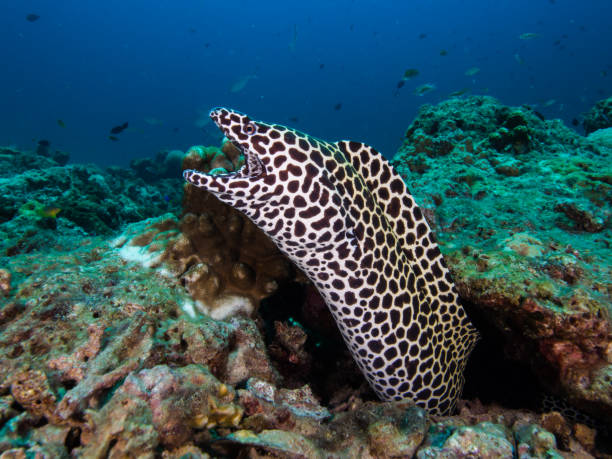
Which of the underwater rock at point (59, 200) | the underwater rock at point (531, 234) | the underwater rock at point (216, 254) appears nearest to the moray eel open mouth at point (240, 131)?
the underwater rock at point (216, 254)

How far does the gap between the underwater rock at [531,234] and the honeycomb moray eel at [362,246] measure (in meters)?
0.44

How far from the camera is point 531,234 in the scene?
11.6ft

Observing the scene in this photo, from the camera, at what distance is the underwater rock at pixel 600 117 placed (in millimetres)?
10555

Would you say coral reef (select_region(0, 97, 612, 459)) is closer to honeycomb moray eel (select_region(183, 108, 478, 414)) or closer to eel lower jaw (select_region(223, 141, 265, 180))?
honeycomb moray eel (select_region(183, 108, 478, 414))

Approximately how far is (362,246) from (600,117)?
1295 centimetres

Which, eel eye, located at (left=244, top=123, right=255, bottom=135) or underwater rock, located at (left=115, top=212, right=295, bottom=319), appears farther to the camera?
underwater rock, located at (left=115, top=212, right=295, bottom=319)

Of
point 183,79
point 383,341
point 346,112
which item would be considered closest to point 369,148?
point 383,341

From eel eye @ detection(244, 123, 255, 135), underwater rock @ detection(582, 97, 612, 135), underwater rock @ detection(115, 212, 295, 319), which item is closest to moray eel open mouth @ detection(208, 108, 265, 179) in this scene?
eel eye @ detection(244, 123, 255, 135)

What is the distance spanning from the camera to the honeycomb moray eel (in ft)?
7.93

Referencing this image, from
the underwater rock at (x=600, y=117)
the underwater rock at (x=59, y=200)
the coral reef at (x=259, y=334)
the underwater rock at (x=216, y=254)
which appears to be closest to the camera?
the coral reef at (x=259, y=334)

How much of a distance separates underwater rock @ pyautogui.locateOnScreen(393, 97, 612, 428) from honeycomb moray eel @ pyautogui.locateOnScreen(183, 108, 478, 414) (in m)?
0.44

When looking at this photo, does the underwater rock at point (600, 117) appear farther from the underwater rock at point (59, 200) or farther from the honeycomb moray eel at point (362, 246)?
the underwater rock at point (59, 200)

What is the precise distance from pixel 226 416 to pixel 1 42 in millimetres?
164537

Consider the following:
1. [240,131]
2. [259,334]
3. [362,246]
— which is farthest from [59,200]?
[362,246]
